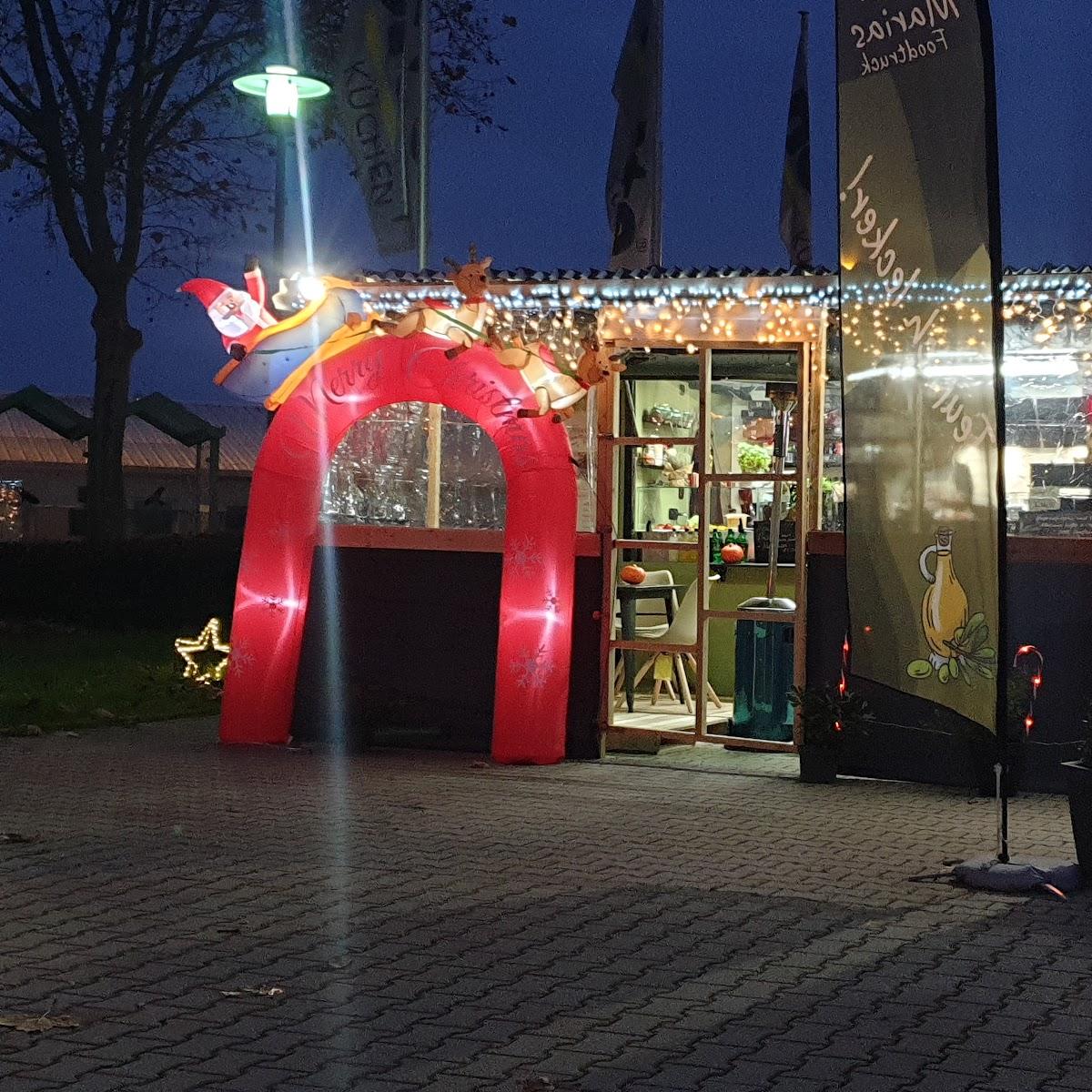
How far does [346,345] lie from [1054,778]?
5.29m

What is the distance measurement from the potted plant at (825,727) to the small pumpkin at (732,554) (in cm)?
233

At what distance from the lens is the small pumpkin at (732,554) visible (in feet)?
46.0

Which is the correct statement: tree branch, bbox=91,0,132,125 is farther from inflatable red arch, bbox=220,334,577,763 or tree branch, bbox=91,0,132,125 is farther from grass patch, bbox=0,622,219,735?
inflatable red arch, bbox=220,334,577,763

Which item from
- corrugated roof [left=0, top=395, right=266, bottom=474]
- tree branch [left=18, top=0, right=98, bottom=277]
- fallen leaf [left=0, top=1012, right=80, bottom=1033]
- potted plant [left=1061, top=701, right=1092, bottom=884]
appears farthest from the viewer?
corrugated roof [left=0, top=395, right=266, bottom=474]

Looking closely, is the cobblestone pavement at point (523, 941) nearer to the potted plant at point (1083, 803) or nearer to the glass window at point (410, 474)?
the potted plant at point (1083, 803)

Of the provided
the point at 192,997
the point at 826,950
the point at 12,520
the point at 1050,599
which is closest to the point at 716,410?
the point at 1050,599

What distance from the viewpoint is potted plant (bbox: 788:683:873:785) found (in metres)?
11.6

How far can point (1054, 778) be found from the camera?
11641 mm

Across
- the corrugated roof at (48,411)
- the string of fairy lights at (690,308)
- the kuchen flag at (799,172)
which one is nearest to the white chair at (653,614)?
the string of fairy lights at (690,308)

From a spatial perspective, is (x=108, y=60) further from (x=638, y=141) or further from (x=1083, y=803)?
(x=1083, y=803)

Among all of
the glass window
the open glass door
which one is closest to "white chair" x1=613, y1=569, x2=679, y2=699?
the open glass door

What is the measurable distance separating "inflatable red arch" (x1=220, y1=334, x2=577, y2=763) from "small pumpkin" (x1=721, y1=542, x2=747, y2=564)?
204 centimetres

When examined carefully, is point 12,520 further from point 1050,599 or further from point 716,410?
point 1050,599

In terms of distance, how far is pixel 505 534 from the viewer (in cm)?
1250
